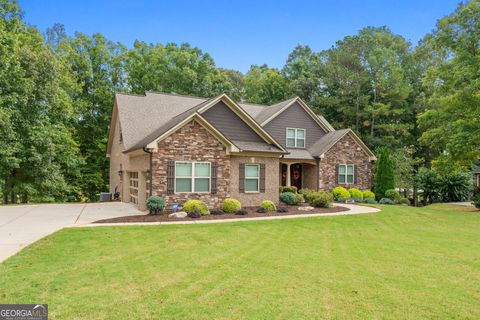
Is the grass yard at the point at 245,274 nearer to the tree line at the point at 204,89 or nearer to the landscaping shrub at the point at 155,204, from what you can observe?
the landscaping shrub at the point at 155,204

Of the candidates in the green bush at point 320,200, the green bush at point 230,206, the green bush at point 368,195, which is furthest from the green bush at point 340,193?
the green bush at point 230,206

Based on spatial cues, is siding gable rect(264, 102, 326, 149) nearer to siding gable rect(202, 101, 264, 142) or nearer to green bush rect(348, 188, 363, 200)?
green bush rect(348, 188, 363, 200)

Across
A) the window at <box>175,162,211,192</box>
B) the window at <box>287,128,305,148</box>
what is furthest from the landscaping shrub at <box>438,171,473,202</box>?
the window at <box>175,162,211,192</box>

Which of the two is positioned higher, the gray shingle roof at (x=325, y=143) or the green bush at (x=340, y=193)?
the gray shingle roof at (x=325, y=143)

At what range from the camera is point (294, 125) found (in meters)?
24.1

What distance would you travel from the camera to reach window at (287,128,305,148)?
24047mm

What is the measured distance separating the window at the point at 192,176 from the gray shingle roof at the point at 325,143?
10.1 metres

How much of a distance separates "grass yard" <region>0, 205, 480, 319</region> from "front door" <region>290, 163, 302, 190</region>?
46.3 ft

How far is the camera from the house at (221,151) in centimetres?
1503

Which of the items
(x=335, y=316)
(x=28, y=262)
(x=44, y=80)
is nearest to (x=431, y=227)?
(x=335, y=316)

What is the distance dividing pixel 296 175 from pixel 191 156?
38.2 ft

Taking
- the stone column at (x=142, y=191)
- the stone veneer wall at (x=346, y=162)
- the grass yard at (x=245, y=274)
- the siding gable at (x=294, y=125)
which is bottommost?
the grass yard at (x=245, y=274)

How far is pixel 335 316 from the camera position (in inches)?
175

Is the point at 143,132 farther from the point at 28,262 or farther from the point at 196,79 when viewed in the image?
the point at 196,79
